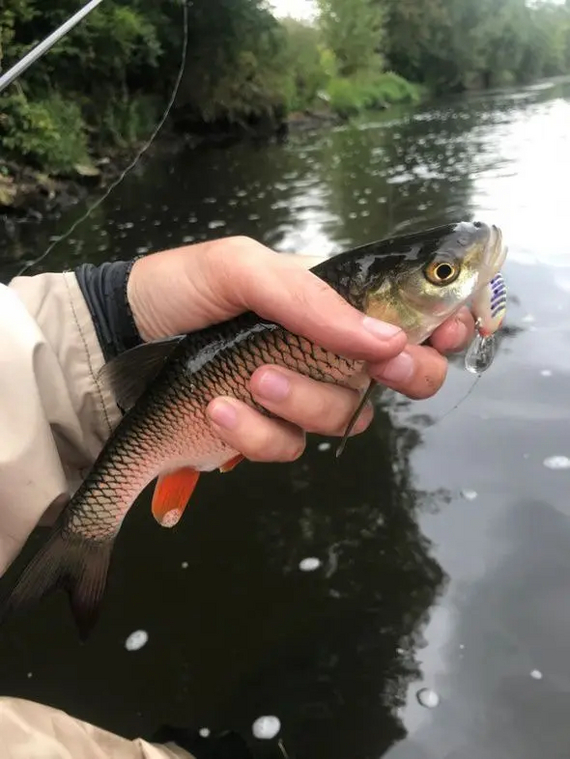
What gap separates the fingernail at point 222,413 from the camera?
1.73 meters

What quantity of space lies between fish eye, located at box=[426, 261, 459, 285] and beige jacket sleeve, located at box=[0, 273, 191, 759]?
3.19ft

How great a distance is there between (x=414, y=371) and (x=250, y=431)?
1.34ft

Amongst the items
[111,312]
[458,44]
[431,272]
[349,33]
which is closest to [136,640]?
[111,312]

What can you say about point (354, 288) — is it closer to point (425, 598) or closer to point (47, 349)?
point (47, 349)

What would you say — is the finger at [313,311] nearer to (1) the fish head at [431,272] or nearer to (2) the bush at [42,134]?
(1) the fish head at [431,272]

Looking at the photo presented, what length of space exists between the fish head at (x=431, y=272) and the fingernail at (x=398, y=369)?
0.34 ft

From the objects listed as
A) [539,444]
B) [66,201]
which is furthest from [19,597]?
[66,201]

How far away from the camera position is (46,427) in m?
1.84

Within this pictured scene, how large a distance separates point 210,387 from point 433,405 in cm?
268

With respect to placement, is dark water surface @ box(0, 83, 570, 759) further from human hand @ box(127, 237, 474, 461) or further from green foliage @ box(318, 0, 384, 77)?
green foliage @ box(318, 0, 384, 77)

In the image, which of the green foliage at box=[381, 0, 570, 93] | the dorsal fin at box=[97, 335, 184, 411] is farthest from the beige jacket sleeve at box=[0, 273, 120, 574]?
the green foliage at box=[381, 0, 570, 93]

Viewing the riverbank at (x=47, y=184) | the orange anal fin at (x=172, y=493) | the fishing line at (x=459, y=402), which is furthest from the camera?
the riverbank at (x=47, y=184)

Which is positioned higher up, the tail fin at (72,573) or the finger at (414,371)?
the finger at (414,371)

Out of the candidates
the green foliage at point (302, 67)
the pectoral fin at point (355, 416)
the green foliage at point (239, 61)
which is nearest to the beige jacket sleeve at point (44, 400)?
the pectoral fin at point (355, 416)
